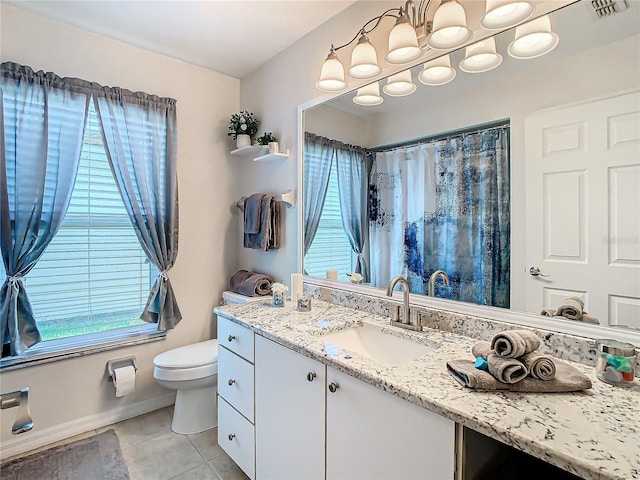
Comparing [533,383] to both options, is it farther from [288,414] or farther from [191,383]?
[191,383]

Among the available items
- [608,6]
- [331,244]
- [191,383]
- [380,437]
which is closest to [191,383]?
[191,383]

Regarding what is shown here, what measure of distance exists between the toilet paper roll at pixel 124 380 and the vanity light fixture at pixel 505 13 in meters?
2.60

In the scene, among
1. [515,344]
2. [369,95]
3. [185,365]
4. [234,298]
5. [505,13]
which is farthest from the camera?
[234,298]

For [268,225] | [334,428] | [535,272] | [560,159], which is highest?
[560,159]

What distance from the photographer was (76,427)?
210 cm

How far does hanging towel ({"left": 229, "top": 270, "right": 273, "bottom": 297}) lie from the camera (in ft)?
7.77

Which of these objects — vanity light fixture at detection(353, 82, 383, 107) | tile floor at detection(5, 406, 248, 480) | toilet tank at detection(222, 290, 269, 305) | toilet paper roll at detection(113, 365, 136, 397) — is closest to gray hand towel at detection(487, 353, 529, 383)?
vanity light fixture at detection(353, 82, 383, 107)

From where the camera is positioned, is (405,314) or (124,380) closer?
(405,314)

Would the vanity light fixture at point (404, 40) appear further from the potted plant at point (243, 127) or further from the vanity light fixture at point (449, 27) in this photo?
the potted plant at point (243, 127)

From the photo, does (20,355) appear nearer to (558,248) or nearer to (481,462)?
(481,462)

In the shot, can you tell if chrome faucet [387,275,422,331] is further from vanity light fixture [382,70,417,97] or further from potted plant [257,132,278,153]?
potted plant [257,132,278,153]

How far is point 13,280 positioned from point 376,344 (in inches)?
77.4

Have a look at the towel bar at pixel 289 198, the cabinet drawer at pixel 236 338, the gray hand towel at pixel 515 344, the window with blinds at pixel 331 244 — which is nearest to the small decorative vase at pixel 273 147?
the towel bar at pixel 289 198

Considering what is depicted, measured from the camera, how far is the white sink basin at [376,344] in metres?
1.40
